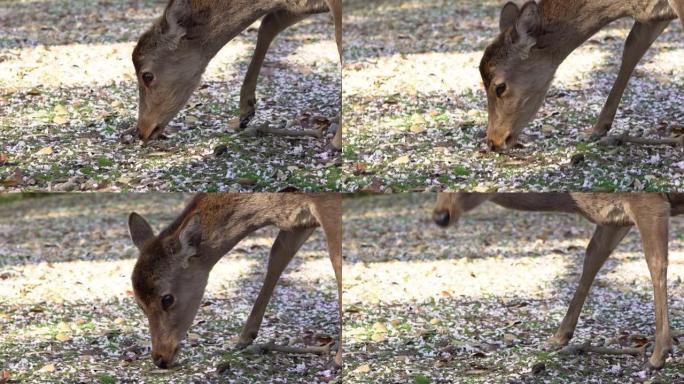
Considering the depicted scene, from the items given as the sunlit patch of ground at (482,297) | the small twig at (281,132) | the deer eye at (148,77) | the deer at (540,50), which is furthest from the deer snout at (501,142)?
the deer eye at (148,77)

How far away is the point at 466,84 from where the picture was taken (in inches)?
154

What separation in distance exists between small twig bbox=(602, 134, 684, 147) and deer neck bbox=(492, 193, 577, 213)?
25 cm

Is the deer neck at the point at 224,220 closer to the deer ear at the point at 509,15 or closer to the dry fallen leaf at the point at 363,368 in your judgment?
the dry fallen leaf at the point at 363,368

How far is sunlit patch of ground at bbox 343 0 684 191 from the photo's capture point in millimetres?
3781

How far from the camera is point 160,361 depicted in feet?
12.9

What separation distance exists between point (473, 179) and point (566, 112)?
45 centimetres

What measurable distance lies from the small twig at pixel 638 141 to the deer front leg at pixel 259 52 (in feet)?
3.99

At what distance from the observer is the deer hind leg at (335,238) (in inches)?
154

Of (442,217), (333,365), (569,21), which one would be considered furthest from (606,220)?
(333,365)

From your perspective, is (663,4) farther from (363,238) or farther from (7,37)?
(7,37)

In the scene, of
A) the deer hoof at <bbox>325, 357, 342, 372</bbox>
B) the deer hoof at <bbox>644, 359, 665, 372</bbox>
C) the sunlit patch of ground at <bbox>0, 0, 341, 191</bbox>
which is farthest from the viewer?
the deer hoof at <bbox>325, 357, 342, 372</bbox>

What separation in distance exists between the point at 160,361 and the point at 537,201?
1.56 meters

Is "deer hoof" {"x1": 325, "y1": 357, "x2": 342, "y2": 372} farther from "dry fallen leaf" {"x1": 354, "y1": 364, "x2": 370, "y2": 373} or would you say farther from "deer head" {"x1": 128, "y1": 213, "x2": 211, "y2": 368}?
"deer head" {"x1": 128, "y1": 213, "x2": 211, "y2": 368}

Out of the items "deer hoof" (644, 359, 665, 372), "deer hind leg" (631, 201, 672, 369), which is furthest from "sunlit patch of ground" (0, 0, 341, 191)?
"deer hoof" (644, 359, 665, 372)
